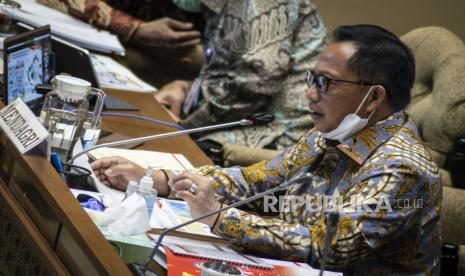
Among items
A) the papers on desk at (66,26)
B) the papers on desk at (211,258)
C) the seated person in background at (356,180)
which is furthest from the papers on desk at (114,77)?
the papers on desk at (211,258)

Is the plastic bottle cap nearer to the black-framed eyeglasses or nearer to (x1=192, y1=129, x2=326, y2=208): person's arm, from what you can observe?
(x1=192, y1=129, x2=326, y2=208): person's arm

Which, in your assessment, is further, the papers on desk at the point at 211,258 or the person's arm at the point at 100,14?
the person's arm at the point at 100,14

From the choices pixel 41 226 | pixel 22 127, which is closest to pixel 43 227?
pixel 41 226

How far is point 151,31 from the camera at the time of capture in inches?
151

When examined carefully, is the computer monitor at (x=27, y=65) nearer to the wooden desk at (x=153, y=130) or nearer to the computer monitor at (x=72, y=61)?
the computer monitor at (x=72, y=61)

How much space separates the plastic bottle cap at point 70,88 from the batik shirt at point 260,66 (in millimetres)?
1225

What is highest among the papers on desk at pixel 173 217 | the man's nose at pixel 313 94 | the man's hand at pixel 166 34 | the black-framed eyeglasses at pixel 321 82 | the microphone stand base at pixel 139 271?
the black-framed eyeglasses at pixel 321 82

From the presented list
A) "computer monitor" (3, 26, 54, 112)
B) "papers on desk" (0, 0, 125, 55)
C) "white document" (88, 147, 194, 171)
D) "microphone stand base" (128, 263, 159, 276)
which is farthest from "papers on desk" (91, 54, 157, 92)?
"microphone stand base" (128, 263, 159, 276)

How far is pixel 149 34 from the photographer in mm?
3834

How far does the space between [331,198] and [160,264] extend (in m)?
0.51

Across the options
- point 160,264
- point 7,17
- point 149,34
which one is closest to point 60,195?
point 160,264

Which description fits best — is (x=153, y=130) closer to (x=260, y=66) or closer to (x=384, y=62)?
(x=260, y=66)

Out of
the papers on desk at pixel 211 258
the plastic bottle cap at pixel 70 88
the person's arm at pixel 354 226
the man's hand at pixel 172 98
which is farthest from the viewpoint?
the man's hand at pixel 172 98

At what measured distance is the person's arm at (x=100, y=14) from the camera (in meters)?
3.64
